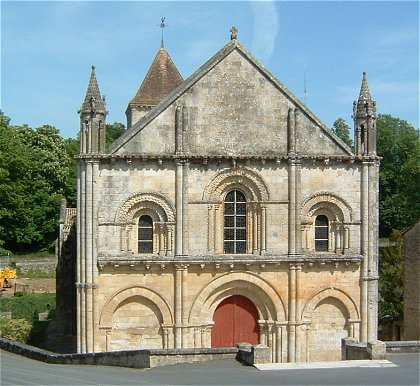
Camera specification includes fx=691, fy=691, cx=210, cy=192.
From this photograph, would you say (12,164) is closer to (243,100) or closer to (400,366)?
(243,100)

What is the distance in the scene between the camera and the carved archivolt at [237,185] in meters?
24.7

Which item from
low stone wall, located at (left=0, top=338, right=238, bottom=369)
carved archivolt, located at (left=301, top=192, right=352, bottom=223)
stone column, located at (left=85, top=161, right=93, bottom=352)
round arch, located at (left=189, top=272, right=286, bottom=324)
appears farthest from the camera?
carved archivolt, located at (left=301, top=192, right=352, bottom=223)

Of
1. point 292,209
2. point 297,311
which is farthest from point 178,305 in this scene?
point 292,209

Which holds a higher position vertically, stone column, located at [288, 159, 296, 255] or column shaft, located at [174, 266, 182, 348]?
stone column, located at [288, 159, 296, 255]

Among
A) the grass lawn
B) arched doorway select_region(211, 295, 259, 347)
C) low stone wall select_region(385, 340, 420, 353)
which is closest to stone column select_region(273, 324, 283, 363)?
arched doorway select_region(211, 295, 259, 347)

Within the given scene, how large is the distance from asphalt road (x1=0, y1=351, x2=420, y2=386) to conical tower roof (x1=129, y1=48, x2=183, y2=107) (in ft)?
73.6

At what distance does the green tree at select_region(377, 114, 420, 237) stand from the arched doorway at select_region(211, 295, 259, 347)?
34.8 m

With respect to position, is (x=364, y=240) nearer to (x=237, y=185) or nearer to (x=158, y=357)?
(x=237, y=185)

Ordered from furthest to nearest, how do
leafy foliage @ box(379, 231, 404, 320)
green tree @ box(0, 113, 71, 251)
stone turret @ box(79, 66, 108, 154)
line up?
green tree @ box(0, 113, 71, 251) → leafy foliage @ box(379, 231, 404, 320) → stone turret @ box(79, 66, 108, 154)

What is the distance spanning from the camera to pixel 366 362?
16.6 m

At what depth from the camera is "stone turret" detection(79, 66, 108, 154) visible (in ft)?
79.5

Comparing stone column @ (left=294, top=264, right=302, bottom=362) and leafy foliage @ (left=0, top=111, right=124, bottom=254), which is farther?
leafy foliage @ (left=0, top=111, right=124, bottom=254)

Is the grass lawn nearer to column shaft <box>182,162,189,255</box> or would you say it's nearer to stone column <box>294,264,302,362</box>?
column shaft <box>182,162,189,255</box>

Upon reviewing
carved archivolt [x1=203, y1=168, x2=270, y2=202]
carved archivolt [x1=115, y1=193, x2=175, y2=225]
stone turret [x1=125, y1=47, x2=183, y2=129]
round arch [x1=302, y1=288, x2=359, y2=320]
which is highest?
stone turret [x1=125, y1=47, x2=183, y2=129]
